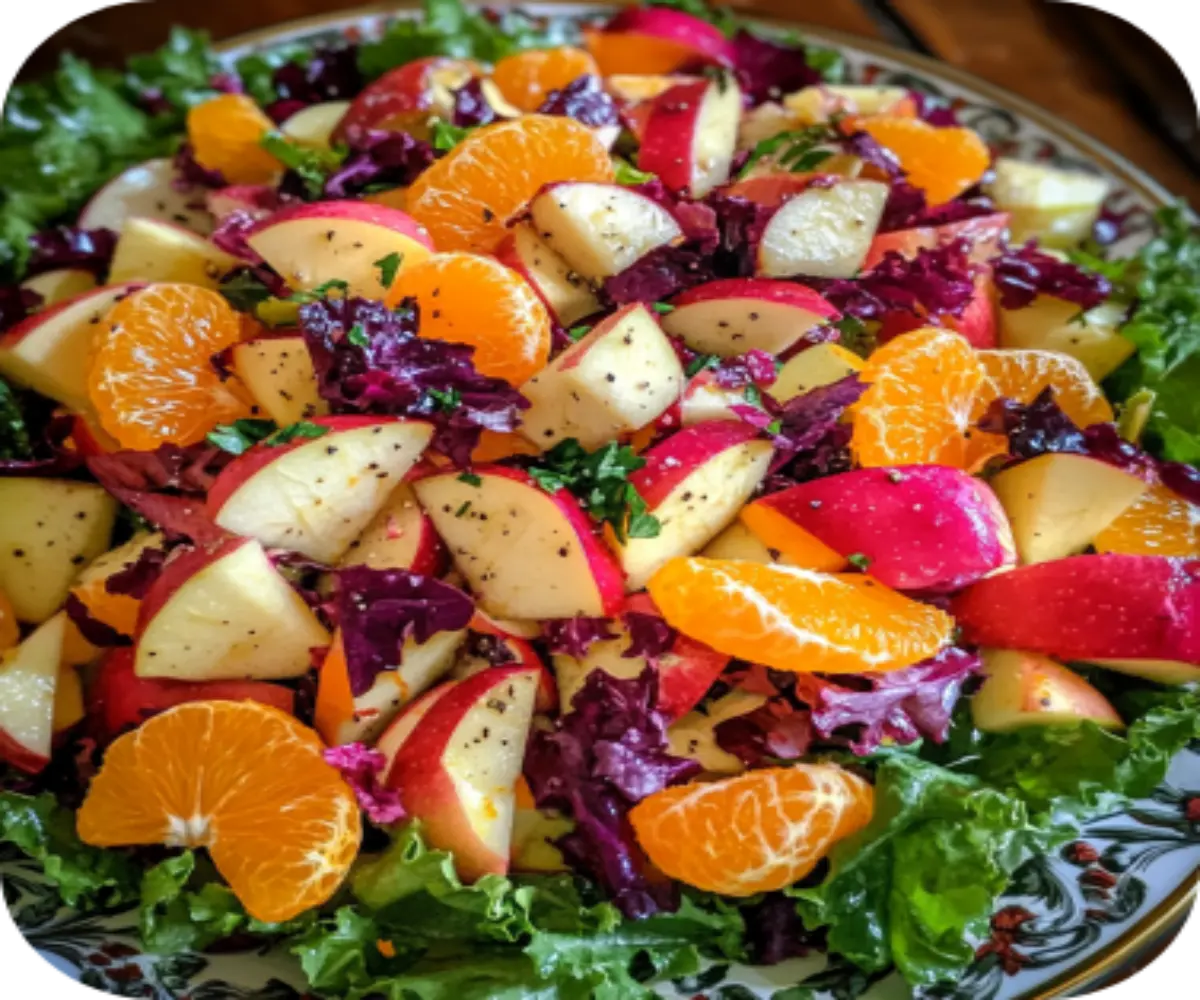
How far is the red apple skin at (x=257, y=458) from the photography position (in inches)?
76.7

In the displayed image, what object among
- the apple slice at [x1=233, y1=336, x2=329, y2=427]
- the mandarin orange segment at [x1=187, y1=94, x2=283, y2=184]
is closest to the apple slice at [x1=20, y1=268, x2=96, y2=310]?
the mandarin orange segment at [x1=187, y1=94, x2=283, y2=184]

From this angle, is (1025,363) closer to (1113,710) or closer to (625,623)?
(1113,710)

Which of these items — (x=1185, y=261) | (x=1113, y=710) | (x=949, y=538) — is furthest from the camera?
(x=1185, y=261)

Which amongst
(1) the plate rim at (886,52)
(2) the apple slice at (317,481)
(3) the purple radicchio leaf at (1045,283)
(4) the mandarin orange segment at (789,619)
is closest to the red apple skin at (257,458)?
(2) the apple slice at (317,481)

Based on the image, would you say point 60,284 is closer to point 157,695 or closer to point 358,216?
point 358,216

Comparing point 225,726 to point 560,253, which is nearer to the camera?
point 225,726

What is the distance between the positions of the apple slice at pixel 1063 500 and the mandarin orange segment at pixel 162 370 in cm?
140

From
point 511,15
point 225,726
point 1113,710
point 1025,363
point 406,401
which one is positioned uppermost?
point 511,15

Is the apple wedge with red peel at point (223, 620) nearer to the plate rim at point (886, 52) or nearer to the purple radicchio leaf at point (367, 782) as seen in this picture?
the purple radicchio leaf at point (367, 782)

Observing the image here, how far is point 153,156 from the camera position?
3.06 meters

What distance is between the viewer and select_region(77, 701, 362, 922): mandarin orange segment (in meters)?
1.75

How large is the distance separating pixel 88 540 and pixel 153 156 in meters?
1.29

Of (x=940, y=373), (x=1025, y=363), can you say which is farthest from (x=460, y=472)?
(x=1025, y=363)

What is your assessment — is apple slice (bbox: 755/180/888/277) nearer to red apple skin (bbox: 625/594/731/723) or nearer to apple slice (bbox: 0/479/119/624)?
red apple skin (bbox: 625/594/731/723)
